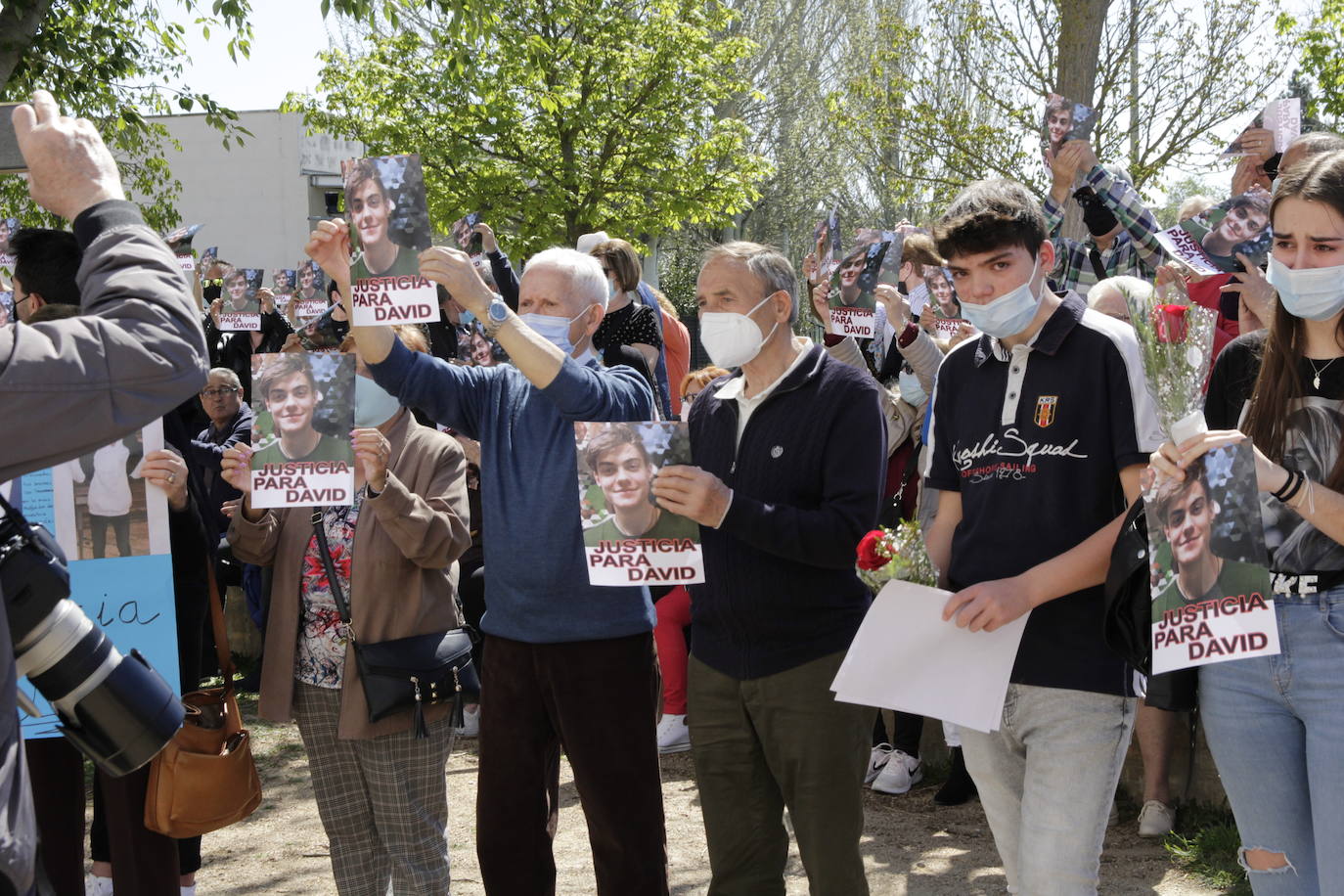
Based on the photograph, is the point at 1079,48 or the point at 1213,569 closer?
the point at 1213,569

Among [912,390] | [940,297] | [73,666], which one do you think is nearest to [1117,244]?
[940,297]

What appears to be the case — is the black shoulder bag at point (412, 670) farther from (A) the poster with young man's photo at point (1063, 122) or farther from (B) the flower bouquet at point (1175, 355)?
(A) the poster with young man's photo at point (1063, 122)

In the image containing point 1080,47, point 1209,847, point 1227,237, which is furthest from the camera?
point 1080,47

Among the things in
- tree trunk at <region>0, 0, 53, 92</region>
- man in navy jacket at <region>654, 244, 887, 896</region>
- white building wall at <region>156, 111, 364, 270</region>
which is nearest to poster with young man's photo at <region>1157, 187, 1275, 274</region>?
man in navy jacket at <region>654, 244, 887, 896</region>

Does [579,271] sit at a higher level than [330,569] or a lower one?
higher

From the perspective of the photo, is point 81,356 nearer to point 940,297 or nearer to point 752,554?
point 752,554

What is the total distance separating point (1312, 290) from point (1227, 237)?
6.97 feet

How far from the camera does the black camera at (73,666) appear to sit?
218 cm

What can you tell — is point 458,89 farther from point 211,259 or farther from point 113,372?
point 113,372

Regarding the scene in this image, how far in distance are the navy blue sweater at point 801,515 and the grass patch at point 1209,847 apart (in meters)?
2.15

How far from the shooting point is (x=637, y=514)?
3.52 metres

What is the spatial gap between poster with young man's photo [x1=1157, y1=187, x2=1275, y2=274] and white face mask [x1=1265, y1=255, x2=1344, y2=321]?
1651 millimetres

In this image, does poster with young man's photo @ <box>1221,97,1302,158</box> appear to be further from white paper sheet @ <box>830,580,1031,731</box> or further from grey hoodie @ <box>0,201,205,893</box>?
grey hoodie @ <box>0,201,205,893</box>

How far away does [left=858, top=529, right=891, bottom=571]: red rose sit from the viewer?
3334 mm
